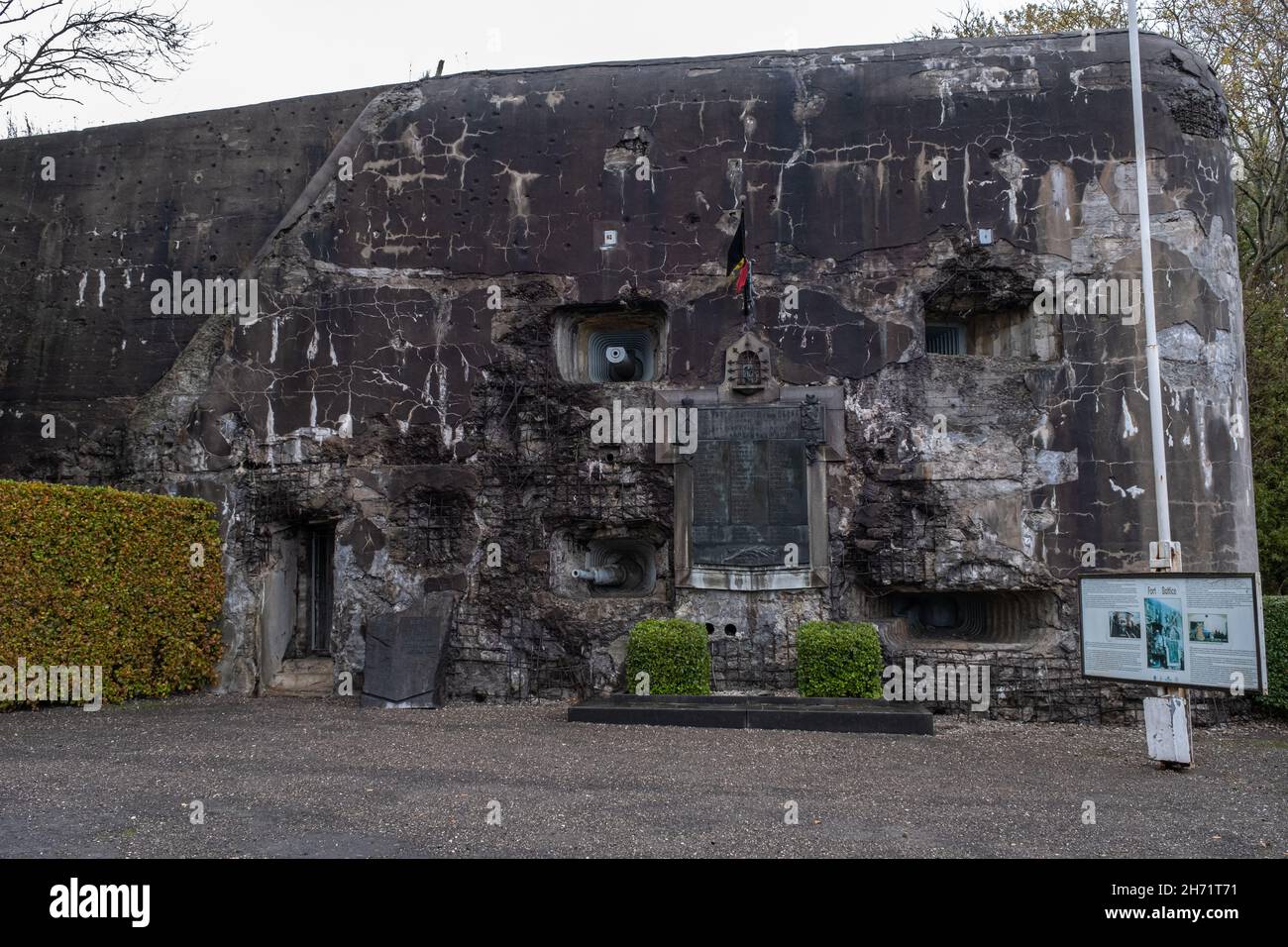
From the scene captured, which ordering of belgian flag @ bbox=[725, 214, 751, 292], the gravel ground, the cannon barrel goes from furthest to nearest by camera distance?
the cannon barrel → belgian flag @ bbox=[725, 214, 751, 292] → the gravel ground

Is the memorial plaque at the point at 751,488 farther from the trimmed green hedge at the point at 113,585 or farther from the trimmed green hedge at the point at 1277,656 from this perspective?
the trimmed green hedge at the point at 113,585

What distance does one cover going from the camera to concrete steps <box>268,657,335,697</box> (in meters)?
12.3

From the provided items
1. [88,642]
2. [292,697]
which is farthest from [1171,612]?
[88,642]

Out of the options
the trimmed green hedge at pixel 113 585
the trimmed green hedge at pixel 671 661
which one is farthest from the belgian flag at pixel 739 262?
the trimmed green hedge at pixel 113 585

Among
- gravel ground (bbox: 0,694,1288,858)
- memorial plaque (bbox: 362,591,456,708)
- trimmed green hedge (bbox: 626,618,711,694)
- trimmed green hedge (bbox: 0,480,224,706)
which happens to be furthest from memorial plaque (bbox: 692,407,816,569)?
trimmed green hedge (bbox: 0,480,224,706)

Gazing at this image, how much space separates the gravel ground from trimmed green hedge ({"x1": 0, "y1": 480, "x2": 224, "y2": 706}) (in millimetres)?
803

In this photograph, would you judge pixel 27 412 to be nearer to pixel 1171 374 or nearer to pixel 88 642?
pixel 88 642

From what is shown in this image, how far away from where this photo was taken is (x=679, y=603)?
11.6 metres

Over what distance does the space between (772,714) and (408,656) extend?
4320 mm

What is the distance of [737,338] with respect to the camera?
1190cm

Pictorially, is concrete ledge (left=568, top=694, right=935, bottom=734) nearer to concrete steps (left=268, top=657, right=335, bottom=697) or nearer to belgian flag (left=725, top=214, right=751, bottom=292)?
concrete steps (left=268, top=657, right=335, bottom=697)

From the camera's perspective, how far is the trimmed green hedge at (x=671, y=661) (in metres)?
11.0

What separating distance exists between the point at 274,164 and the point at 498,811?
11094mm

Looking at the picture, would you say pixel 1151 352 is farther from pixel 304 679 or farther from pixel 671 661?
pixel 304 679
